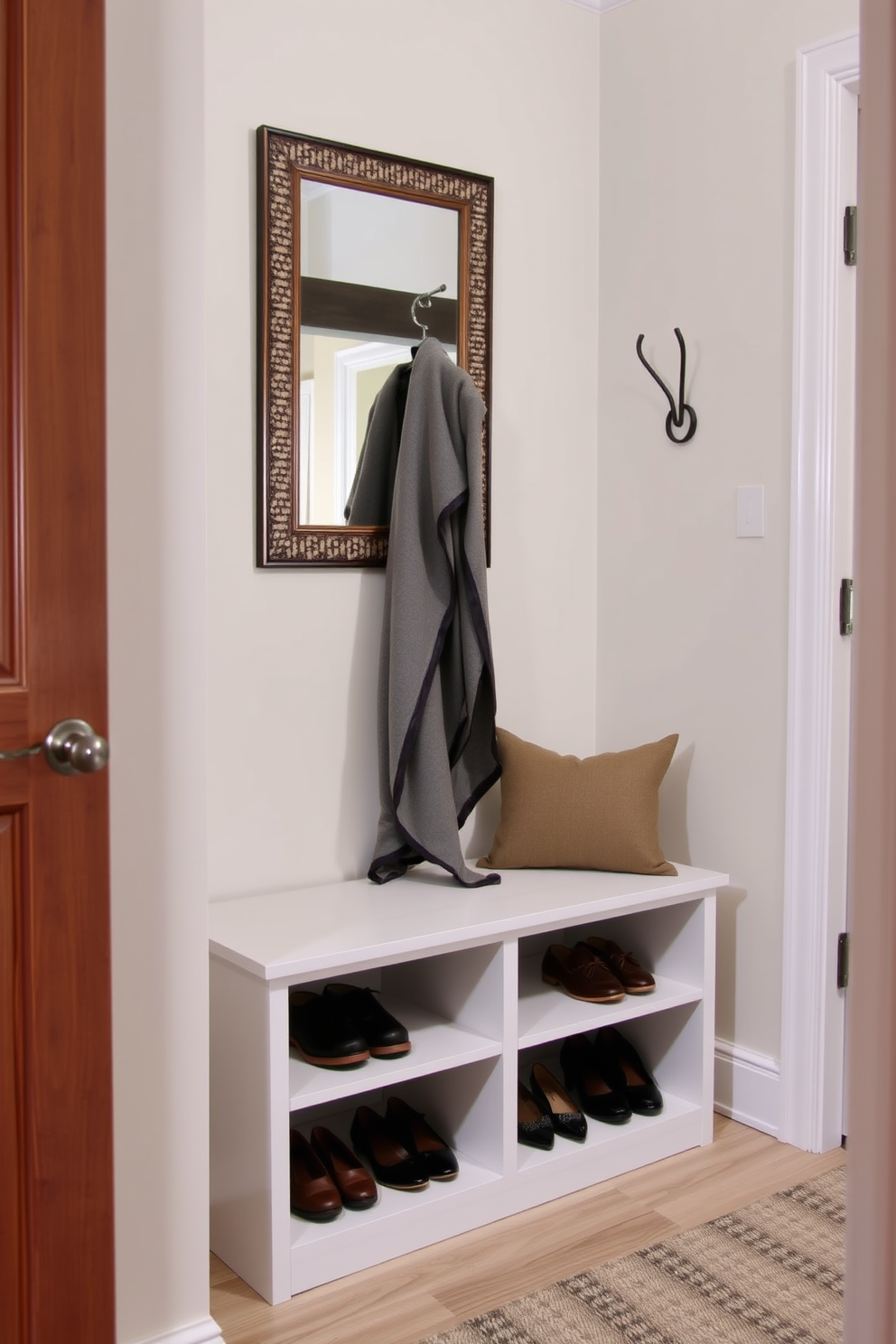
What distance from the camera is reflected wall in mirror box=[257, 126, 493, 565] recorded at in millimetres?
2312

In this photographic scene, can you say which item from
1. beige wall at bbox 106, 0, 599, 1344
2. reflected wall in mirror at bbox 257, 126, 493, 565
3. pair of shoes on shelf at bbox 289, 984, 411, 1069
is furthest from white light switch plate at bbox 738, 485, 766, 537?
pair of shoes on shelf at bbox 289, 984, 411, 1069

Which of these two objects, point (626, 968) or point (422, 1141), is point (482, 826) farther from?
point (422, 1141)

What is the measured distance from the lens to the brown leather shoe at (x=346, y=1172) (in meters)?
2.02

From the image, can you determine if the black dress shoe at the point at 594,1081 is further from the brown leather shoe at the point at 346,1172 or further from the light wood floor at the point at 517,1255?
the brown leather shoe at the point at 346,1172

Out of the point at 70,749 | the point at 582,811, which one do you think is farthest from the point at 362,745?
the point at 70,749

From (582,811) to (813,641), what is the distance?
0.58m

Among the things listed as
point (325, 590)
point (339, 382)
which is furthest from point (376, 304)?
point (325, 590)

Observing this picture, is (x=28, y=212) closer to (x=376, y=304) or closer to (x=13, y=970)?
(x=13, y=970)

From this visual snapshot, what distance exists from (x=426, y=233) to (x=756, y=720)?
49.0 inches

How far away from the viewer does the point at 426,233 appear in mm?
2541

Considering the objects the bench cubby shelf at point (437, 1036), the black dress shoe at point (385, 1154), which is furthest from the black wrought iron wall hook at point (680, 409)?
the black dress shoe at point (385, 1154)

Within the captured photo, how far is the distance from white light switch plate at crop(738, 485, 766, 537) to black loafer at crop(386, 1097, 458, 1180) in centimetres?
136

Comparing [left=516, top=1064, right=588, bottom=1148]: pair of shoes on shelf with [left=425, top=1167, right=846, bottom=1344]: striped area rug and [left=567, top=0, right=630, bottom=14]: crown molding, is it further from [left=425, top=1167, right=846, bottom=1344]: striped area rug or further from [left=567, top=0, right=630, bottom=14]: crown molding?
[left=567, top=0, right=630, bottom=14]: crown molding

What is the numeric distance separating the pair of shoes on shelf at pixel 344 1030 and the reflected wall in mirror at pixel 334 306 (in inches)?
33.0
